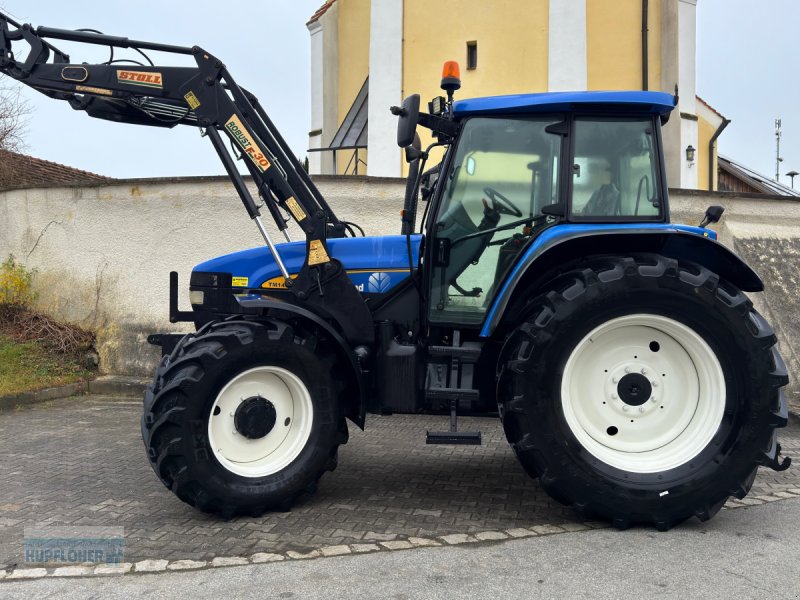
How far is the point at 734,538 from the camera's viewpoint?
377 cm

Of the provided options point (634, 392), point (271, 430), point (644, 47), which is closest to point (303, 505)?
point (271, 430)

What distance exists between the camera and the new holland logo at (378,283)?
184 inches

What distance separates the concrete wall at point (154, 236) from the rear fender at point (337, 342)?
4.31 meters

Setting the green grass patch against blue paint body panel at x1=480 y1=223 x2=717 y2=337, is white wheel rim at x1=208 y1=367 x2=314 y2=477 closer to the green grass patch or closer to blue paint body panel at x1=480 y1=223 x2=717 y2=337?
blue paint body panel at x1=480 y1=223 x2=717 y2=337

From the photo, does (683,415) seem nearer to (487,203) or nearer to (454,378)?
(454,378)

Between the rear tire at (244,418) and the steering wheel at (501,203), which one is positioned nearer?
the rear tire at (244,418)

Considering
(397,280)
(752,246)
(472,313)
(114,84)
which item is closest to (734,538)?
(472,313)

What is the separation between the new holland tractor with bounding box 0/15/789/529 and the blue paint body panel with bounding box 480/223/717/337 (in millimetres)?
17

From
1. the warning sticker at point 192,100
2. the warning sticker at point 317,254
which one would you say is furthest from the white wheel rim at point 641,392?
the warning sticker at point 192,100

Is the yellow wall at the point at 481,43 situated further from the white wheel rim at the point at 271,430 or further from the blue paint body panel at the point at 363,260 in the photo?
the white wheel rim at the point at 271,430

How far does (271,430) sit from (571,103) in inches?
101

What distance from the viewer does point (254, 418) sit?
4.14 metres

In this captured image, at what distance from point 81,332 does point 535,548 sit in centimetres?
739

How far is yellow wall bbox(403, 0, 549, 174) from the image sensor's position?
524 inches
